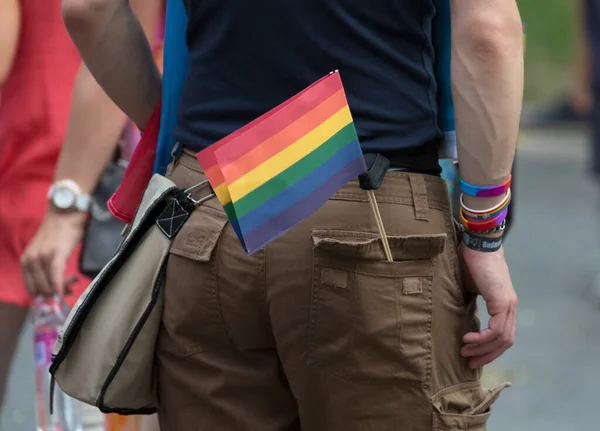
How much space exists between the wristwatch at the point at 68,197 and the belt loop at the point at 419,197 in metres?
0.91

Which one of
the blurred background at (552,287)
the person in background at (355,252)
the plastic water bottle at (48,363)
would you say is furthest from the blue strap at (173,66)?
the blurred background at (552,287)

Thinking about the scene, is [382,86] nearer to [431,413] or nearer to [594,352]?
[431,413]

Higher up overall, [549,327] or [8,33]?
[8,33]

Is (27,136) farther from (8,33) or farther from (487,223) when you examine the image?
(487,223)

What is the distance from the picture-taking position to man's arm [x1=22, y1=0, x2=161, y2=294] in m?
2.49

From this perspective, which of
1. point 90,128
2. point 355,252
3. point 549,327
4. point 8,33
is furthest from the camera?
point 549,327

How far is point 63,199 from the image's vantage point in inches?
99.8

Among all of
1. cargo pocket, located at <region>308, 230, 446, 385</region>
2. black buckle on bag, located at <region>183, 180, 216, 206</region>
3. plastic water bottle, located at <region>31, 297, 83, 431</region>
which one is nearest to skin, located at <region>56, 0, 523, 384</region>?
cargo pocket, located at <region>308, 230, 446, 385</region>

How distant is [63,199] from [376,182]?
93 centimetres

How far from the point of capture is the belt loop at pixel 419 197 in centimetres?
192

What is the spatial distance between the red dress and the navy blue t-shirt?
110 centimetres

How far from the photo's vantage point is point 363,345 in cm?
189

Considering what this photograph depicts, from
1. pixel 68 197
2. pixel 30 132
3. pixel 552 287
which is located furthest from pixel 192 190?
pixel 552 287

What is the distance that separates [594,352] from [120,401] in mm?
3566
